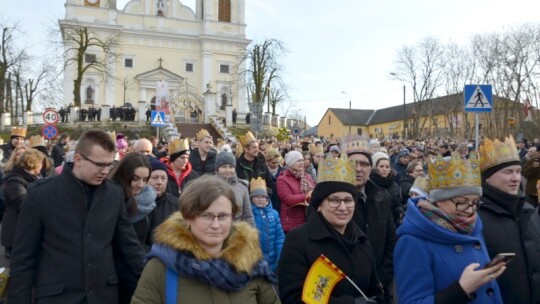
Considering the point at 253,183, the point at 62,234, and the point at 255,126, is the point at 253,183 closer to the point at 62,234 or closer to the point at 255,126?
the point at 62,234

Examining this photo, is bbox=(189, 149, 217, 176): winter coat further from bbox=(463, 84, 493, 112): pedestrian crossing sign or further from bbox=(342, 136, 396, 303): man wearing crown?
bbox=(463, 84, 493, 112): pedestrian crossing sign

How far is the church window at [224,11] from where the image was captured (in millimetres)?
60219

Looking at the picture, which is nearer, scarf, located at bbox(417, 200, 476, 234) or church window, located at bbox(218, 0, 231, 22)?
scarf, located at bbox(417, 200, 476, 234)

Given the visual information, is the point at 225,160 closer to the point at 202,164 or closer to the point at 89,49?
the point at 202,164

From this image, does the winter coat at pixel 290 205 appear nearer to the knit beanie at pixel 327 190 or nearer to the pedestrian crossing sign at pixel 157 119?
the knit beanie at pixel 327 190

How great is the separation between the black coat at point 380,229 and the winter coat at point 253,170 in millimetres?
3467

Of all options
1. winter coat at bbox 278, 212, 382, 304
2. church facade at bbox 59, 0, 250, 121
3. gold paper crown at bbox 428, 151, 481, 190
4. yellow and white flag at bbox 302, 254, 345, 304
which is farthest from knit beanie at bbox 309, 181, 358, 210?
church facade at bbox 59, 0, 250, 121

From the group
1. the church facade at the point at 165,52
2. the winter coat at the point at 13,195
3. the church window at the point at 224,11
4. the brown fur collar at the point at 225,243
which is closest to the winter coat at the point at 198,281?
the brown fur collar at the point at 225,243

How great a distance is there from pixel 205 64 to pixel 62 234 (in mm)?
56134

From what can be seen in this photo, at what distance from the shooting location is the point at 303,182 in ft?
23.3

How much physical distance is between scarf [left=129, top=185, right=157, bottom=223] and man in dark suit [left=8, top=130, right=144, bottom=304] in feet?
2.29

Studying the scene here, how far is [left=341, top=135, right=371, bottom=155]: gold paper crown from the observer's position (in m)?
5.65

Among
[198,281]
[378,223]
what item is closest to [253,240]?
[198,281]

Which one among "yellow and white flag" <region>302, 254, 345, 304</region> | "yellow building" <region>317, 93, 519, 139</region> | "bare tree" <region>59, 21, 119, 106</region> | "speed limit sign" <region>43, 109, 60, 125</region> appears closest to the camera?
"yellow and white flag" <region>302, 254, 345, 304</region>
